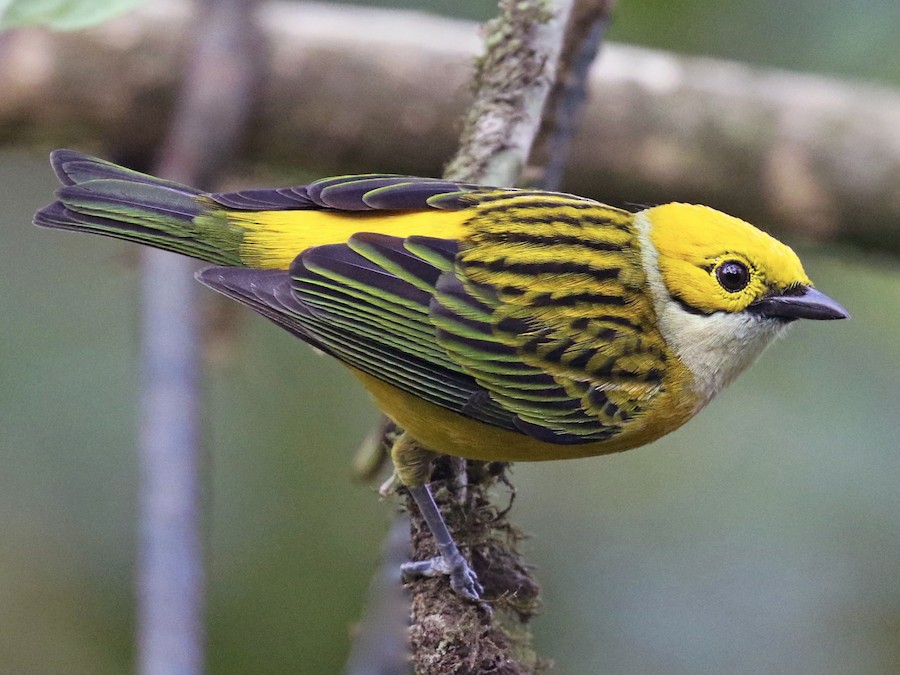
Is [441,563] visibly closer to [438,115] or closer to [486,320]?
[486,320]

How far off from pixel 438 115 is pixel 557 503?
202 cm

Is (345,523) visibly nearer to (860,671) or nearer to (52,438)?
(52,438)

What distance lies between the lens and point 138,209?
11.7 feet

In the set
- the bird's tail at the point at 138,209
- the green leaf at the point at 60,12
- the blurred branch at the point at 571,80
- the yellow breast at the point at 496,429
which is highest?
the blurred branch at the point at 571,80

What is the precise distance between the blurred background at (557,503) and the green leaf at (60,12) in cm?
253

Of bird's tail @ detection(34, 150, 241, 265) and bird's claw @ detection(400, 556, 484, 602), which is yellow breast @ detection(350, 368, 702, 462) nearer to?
bird's claw @ detection(400, 556, 484, 602)

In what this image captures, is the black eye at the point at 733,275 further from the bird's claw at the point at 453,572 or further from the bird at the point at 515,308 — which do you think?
the bird's claw at the point at 453,572

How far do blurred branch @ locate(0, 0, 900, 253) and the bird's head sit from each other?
1.99 metres

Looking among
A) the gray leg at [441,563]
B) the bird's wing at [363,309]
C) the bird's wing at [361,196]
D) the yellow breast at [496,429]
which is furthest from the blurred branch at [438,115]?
the gray leg at [441,563]

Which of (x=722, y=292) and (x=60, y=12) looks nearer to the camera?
(x=60, y=12)

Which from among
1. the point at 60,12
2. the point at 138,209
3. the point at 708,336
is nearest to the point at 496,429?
the point at 708,336

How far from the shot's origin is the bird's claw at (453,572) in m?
2.82

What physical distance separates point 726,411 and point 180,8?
3412 millimetres

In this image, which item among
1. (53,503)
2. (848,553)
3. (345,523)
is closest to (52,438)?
(53,503)
